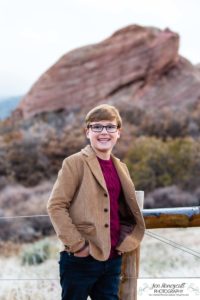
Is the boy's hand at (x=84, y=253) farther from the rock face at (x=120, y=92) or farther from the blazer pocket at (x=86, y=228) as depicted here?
the rock face at (x=120, y=92)

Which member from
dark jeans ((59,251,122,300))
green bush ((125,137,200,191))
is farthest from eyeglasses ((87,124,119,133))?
green bush ((125,137,200,191))

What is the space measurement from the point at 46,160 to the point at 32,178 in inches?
43.6

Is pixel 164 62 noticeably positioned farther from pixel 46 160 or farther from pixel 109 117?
pixel 109 117

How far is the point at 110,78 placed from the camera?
83.6ft

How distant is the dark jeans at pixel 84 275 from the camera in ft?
9.37

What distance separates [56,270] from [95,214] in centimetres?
462


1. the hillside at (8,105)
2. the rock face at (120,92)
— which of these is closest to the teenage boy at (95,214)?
the rock face at (120,92)

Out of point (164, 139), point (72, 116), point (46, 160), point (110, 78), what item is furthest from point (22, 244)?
point (110, 78)

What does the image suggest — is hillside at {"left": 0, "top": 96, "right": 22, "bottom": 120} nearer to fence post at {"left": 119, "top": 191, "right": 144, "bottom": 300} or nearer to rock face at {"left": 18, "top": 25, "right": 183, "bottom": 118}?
rock face at {"left": 18, "top": 25, "right": 183, "bottom": 118}

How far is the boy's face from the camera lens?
2.96 meters

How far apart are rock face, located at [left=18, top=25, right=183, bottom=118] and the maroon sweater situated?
21.6 metres

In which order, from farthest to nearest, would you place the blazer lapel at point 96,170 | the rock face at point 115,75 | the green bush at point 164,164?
1. the rock face at point 115,75
2. the green bush at point 164,164
3. the blazer lapel at point 96,170

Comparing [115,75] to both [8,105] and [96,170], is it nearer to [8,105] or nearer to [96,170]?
[8,105]

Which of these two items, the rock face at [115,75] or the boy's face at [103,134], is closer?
the boy's face at [103,134]
